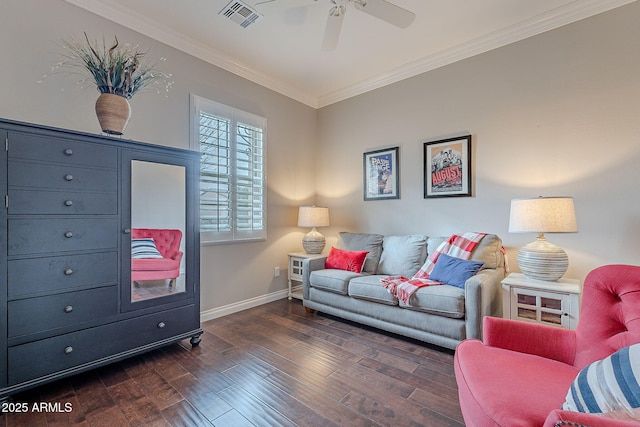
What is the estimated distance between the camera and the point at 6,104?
78.0 inches

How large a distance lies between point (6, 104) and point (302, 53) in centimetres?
250

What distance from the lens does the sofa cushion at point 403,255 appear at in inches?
116

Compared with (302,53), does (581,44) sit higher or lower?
lower

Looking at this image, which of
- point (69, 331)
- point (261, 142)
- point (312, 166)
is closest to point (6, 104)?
point (69, 331)

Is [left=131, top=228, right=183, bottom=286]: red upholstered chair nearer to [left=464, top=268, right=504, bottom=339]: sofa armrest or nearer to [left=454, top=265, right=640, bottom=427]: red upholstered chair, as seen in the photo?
[left=454, top=265, right=640, bottom=427]: red upholstered chair

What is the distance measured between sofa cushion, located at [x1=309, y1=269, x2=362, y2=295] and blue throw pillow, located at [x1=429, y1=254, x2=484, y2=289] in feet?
2.63

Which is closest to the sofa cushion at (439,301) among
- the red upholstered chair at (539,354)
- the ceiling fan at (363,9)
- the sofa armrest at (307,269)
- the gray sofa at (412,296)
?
the gray sofa at (412,296)

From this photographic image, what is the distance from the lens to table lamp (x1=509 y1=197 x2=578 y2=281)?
208 centimetres

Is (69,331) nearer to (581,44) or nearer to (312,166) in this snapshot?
(312,166)

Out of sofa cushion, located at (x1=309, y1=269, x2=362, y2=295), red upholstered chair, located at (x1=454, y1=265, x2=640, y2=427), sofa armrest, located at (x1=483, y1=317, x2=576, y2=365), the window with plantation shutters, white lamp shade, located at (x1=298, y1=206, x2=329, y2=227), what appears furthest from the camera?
white lamp shade, located at (x1=298, y1=206, x2=329, y2=227)

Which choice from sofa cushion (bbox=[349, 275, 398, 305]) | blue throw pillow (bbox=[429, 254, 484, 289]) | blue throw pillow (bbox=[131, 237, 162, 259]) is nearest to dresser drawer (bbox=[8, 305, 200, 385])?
blue throw pillow (bbox=[131, 237, 162, 259])

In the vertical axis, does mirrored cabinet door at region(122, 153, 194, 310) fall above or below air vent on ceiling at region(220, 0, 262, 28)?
below

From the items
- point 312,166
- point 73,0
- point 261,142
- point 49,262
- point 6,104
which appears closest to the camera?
point 49,262

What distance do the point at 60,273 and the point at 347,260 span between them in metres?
2.39
